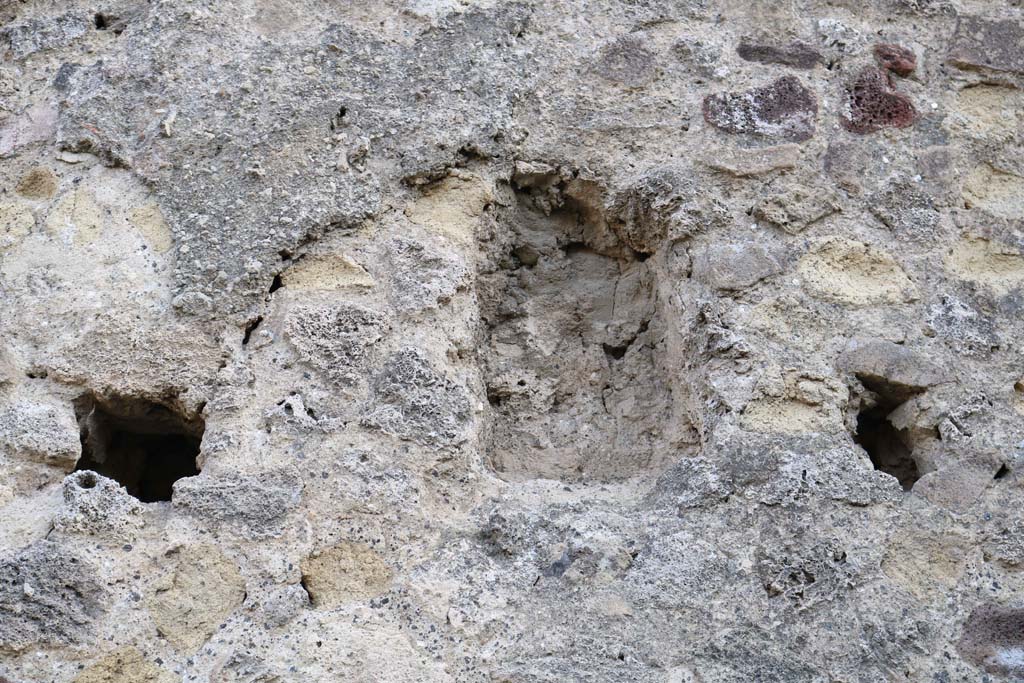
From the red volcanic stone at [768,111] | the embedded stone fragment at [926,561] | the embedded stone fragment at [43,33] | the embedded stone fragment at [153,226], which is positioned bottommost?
the embedded stone fragment at [926,561]

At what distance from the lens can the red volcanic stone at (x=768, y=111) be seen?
2312mm

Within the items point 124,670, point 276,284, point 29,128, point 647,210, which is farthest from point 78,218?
point 647,210

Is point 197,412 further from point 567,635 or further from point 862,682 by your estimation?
point 862,682

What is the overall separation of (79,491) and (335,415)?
0.40m

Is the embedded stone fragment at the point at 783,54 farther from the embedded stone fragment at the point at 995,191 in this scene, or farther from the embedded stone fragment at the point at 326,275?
the embedded stone fragment at the point at 326,275

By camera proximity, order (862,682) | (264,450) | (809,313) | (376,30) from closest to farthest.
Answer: (862,682)
(264,450)
(809,313)
(376,30)

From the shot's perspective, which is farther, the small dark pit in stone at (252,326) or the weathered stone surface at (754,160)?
the weathered stone surface at (754,160)

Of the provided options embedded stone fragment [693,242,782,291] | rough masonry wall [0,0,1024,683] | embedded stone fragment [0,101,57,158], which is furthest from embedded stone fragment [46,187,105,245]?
embedded stone fragment [693,242,782,291]

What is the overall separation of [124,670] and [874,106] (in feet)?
5.31

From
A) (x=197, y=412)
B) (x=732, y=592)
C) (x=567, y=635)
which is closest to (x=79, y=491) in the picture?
(x=197, y=412)

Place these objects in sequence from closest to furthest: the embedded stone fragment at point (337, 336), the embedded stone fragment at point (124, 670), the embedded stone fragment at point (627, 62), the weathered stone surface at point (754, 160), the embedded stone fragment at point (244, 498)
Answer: the embedded stone fragment at point (124, 670) → the embedded stone fragment at point (244, 498) → the embedded stone fragment at point (337, 336) → the weathered stone surface at point (754, 160) → the embedded stone fragment at point (627, 62)

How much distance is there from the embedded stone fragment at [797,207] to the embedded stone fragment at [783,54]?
28 centimetres

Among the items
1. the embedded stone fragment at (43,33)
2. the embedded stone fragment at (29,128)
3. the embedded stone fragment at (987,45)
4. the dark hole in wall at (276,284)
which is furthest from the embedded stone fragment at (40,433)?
the embedded stone fragment at (987,45)

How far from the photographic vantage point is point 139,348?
2.08 metres
